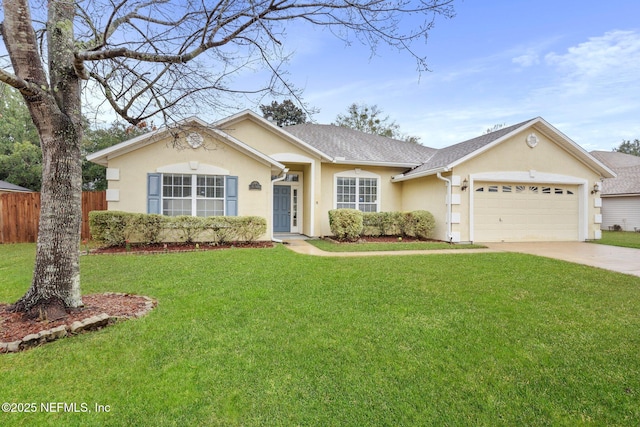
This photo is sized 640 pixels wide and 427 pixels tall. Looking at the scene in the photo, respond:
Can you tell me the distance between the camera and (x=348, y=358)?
3.06 meters

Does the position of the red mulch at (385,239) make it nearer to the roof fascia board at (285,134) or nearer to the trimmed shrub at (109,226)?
the roof fascia board at (285,134)

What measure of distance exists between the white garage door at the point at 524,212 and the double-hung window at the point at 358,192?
13.5 feet

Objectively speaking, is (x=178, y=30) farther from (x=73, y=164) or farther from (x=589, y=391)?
(x=589, y=391)

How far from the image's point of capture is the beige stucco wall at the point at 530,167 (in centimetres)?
1193

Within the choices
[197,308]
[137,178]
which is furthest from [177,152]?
[197,308]

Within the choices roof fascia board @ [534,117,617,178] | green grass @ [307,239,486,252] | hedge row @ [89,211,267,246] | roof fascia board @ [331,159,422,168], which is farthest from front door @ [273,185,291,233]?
roof fascia board @ [534,117,617,178]

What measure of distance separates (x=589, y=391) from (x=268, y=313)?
10.8ft

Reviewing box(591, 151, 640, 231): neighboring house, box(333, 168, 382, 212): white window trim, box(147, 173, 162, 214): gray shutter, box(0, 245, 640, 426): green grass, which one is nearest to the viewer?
box(0, 245, 640, 426): green grass

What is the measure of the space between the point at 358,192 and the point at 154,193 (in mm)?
7947

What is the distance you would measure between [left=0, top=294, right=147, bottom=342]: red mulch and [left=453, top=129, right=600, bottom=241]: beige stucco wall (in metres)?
10.5

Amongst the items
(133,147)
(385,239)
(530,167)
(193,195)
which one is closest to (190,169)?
(193,195)

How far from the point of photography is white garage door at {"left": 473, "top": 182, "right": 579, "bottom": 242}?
12.3m

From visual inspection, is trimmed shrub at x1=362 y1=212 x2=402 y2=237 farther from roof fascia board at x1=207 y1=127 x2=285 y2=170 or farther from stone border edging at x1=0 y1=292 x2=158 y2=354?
stone border edging at x1=0 y1=292 x2=158 y2=354

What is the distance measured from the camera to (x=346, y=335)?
3.56 metres
